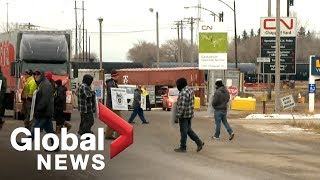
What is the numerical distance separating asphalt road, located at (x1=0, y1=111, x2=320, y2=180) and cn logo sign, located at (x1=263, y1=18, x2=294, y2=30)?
15.3 meters

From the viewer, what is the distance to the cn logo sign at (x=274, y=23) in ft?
113

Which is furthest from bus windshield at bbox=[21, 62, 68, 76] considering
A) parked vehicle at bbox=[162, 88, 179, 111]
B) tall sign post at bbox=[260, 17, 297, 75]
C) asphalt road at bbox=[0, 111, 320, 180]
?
parked vehicle at bbox=[162, 88, 179, 111]

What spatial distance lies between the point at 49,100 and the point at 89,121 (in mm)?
1559

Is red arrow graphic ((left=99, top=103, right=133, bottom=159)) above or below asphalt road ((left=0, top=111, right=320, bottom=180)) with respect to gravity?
above

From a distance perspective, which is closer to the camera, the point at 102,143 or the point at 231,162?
the point at 231,162

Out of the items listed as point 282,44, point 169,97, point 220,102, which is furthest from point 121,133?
point 169,97

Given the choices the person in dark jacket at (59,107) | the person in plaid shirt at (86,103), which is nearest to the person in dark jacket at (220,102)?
the person in plaid shirt at (86,103)

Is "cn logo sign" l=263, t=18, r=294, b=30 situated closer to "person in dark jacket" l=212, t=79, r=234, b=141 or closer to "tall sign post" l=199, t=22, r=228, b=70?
"tall sign post" l=199, t=22, r=228, b=70

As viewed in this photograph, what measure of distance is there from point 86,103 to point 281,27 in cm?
2135

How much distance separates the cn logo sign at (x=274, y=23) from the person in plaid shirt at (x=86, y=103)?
20.3m

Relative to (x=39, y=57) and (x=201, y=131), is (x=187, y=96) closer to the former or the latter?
(x=201, y=131)

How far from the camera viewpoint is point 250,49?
146 m

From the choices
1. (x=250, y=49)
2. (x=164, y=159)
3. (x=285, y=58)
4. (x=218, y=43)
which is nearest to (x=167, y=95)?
(x=285, y=58)

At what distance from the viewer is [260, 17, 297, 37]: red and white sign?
3432 cm
